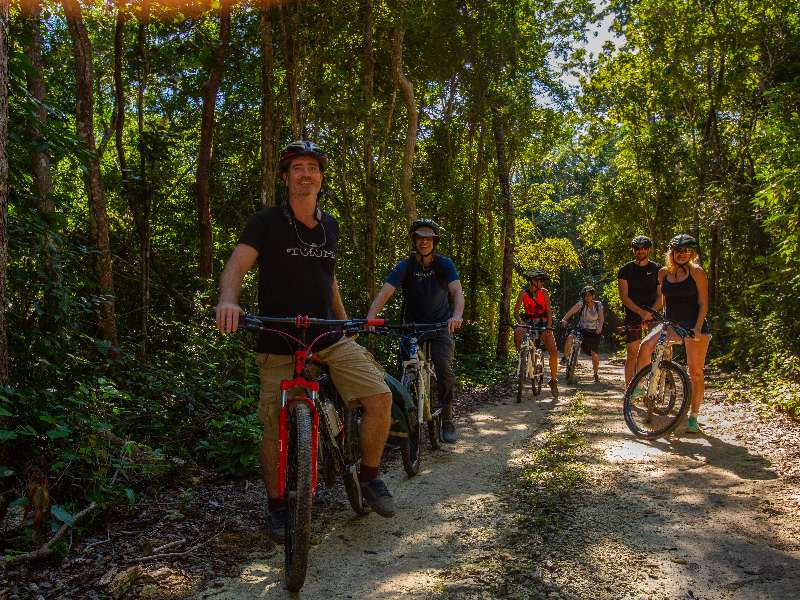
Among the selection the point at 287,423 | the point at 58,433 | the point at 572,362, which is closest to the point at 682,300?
the point at 287,423

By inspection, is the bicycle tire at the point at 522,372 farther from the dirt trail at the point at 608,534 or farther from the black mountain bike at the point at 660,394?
the dirt trail at the point at 608,534

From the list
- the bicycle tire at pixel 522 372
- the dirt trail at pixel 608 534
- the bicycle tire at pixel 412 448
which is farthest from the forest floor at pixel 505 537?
the bicycle tire at pixel 522 372

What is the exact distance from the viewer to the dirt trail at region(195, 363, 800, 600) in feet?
11.5

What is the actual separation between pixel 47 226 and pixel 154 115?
52.5 ft

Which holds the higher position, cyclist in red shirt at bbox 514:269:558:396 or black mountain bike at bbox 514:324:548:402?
cyclist in red shirt at bbox 514:269:558:396

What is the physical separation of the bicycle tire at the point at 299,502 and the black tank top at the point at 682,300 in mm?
5506

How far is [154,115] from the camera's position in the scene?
1950 cm

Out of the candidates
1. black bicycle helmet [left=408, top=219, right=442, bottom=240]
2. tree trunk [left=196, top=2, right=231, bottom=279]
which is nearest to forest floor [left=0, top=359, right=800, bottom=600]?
black bicycle helmet [left=408, top=219, right=442, bottom=240]

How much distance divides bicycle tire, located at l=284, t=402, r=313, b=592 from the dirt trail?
0.16m

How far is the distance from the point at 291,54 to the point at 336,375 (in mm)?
8681

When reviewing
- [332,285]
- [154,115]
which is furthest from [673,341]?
[154,115]

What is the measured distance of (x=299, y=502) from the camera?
3480 millimetres

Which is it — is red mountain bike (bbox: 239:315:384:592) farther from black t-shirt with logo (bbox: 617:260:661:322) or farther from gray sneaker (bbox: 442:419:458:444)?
black t-shirt with logo (bbox: 617:260:661:322)

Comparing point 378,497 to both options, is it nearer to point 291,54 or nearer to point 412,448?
point 412,448
